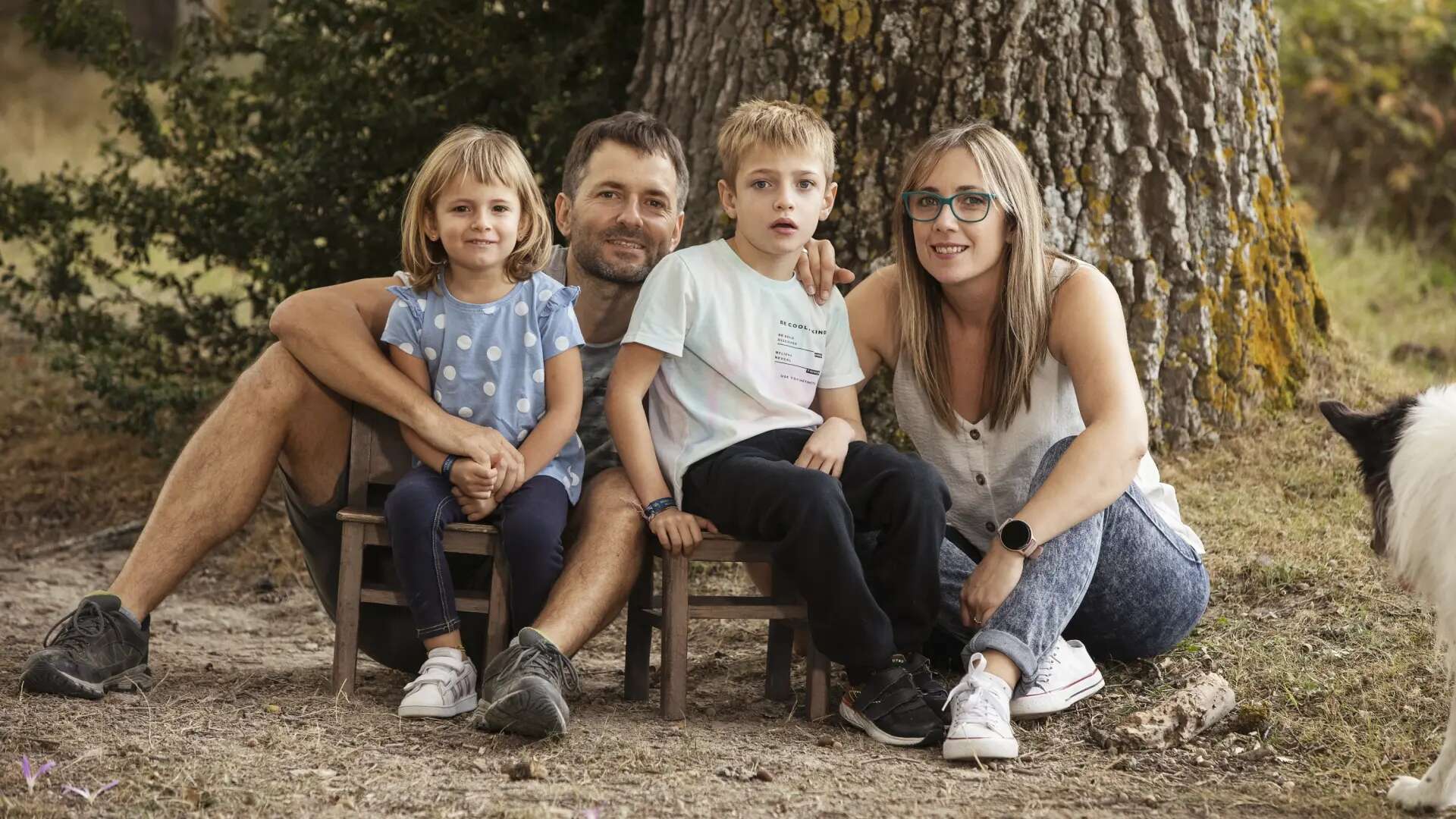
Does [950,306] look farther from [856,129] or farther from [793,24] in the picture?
[793,24]

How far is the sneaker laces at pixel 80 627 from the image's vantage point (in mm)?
3207

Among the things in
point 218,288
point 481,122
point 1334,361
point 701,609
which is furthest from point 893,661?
point 218,288

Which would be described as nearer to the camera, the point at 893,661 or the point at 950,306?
the point at 893,661

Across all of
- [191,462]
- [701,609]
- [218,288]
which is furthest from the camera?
[218,288]

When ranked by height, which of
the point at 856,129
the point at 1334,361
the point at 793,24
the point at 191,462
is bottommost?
the point at 191,462

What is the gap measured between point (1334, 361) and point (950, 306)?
6.96 feet

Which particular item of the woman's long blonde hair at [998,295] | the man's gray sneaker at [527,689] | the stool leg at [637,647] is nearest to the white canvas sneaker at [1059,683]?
the woman's long blonde hair at [998,295]

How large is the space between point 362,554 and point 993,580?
59.8 inches

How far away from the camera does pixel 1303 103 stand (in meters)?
8.69

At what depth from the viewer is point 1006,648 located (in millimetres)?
2998

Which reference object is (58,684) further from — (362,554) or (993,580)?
(993,580)

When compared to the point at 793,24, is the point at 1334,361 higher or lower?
lower

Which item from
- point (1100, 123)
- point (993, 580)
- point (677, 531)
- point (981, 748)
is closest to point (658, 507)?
point (677, 531)

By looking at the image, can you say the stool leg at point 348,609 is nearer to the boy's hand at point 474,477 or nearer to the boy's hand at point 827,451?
the boy's hand at point 474,477
